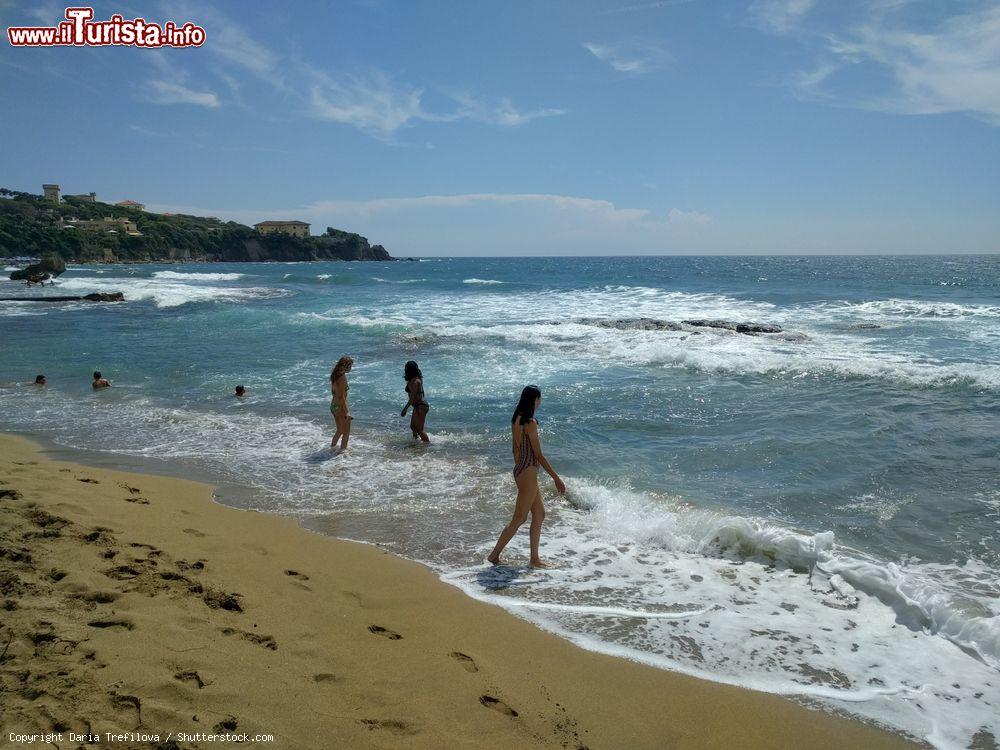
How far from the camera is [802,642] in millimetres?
4520

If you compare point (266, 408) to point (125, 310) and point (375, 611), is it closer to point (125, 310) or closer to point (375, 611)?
point (375, 611)

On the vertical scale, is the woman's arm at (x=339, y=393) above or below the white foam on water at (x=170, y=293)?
below

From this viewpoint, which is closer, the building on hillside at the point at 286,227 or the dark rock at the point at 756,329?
the dark rock at the point at 756,329

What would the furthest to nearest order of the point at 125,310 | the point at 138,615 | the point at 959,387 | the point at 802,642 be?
the point at 125,310, the point at 959,387, the point at 802,642, the point at 138,615

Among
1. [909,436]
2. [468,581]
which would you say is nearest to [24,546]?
[468,581]

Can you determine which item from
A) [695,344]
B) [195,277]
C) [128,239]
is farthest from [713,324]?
[128,239]

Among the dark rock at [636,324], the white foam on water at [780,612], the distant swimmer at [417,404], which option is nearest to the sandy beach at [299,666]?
the white foam on water at [780,612]

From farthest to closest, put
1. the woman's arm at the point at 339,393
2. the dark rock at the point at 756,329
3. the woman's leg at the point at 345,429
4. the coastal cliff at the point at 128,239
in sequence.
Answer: the coastal cliff at the point at 128,239 → the dark rock at the point at 756,329 → the woman's arm at the point at 339,393 → the woman's leg at the point at 345,429

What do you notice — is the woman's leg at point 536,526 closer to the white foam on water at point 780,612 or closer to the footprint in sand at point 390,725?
the white foam on water at point 780,612

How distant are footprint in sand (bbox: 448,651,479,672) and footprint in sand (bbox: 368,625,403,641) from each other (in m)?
0.40

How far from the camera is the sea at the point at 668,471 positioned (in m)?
4.52

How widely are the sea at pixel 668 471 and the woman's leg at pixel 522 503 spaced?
0.18 m

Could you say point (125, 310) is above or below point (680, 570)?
above

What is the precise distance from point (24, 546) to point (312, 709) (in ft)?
9.61
